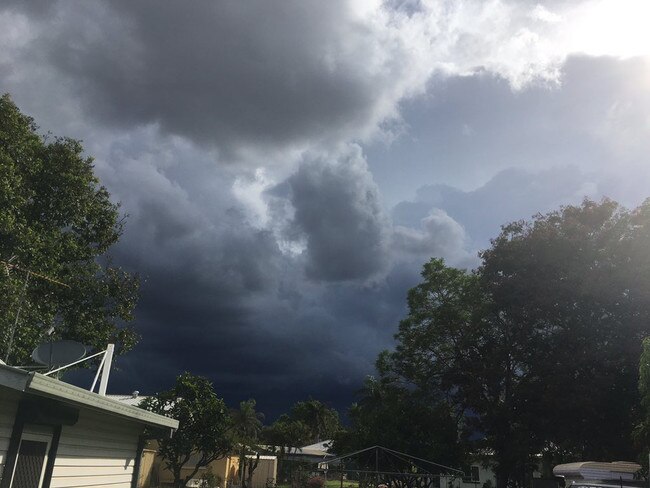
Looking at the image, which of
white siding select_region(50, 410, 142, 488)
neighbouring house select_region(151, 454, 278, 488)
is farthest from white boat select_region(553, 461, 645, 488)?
neighbouring house select_region(151, 454, 278, 488)

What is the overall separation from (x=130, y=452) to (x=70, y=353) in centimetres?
314

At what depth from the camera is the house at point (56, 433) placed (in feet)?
20.2

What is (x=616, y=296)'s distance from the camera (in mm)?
28000

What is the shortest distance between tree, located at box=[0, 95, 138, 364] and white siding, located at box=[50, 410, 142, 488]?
31.3 feet

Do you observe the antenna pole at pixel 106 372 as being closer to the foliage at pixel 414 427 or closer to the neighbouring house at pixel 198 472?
the neighbouring house at pixel 198 472

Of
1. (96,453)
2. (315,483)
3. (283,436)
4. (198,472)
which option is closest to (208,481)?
(198,472)

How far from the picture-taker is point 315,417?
97.5m

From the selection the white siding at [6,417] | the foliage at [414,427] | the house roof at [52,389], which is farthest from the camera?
the foliage at [414,427]

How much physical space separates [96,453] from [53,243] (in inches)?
539

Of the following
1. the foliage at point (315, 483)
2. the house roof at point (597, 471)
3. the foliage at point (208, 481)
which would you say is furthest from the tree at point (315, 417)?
the house roof at point (597, 471)

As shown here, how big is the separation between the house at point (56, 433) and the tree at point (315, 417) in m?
91.2

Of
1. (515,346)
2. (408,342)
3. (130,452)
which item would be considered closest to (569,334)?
(515,346)

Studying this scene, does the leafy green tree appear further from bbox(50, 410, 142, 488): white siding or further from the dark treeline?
bbox(50, 410, 142, 488): white siding

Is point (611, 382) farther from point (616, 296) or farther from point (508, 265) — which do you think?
point (508, 265)
